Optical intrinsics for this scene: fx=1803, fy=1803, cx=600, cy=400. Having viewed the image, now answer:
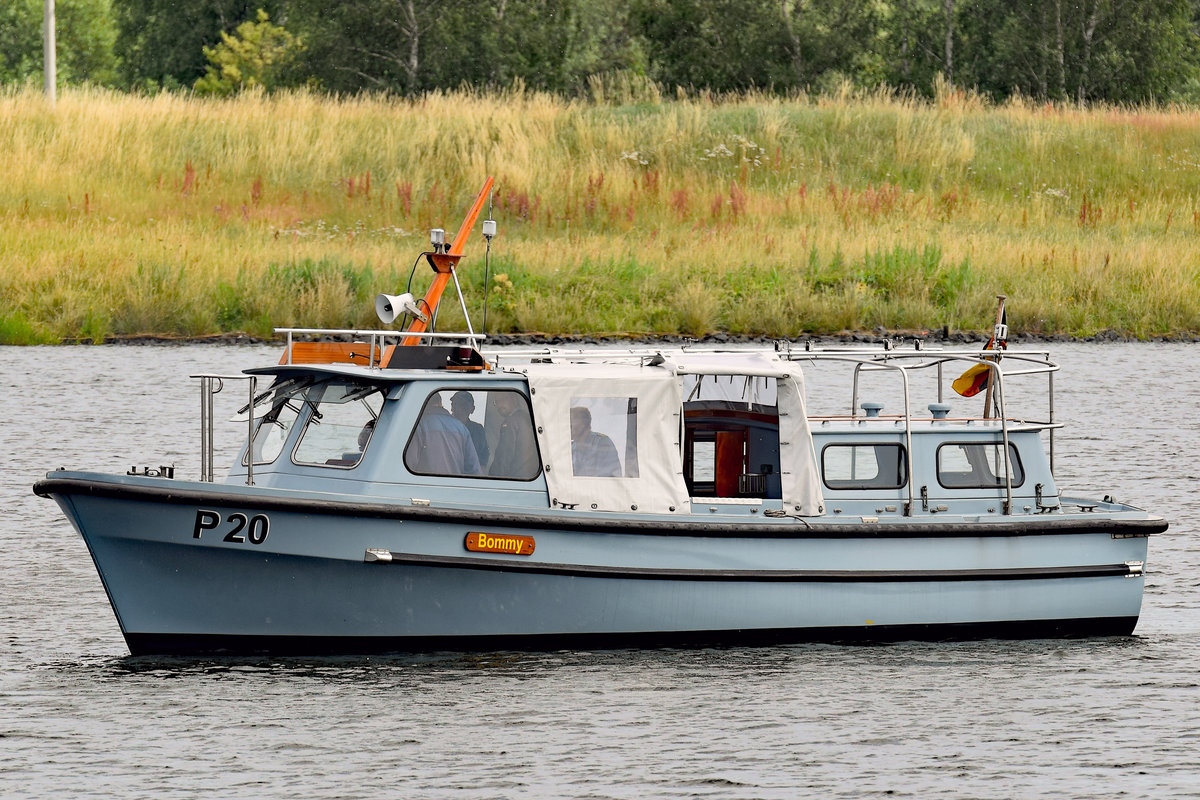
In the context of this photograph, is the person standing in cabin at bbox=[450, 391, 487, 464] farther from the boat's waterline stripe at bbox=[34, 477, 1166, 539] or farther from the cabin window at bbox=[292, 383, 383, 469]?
the boat's waterline stripe at bbox=[34, 477, 1166, 539]

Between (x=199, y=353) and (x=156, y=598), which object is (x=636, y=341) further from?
(x=156, y=598)

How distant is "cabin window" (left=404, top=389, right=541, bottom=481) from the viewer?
1230 cm

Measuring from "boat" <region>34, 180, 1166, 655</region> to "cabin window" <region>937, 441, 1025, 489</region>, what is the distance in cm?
2

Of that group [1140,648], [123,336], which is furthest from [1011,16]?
[1140,648]

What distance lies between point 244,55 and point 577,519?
53.1 meters

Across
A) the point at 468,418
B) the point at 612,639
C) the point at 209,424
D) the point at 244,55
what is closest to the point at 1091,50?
the point at 244,55

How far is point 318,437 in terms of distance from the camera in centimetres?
1262

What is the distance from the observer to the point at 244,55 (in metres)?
62.2

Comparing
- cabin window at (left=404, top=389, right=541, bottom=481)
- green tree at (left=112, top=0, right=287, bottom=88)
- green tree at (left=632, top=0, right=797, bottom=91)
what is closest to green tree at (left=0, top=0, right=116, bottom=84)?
green tree at (left=112, top=0, right=287, bottom=88)

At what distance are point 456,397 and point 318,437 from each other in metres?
1.00

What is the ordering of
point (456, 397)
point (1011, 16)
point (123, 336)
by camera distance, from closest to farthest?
point (456, 397), point (123, 336), point (1011, 16)

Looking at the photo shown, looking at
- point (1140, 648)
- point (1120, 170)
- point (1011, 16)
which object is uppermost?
point (1011, 16)

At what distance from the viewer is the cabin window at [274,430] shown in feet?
42.1

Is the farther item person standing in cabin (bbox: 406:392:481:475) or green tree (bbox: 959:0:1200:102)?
green tree (bbox: 959:0:1200:102)
